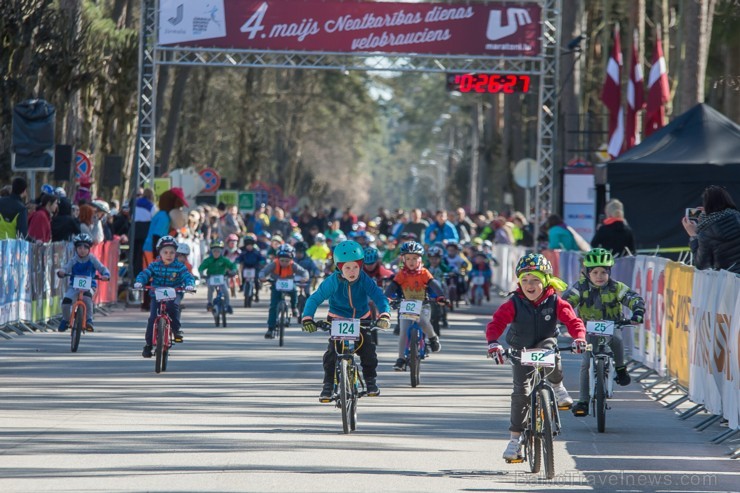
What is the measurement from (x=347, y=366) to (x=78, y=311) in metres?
8.10

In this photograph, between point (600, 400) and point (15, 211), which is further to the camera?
point (15, 211)

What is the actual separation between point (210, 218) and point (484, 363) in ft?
82.0

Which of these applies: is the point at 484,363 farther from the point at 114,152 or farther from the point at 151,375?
the point at 114,152

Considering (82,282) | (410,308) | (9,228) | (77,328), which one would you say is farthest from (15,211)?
(410,308)

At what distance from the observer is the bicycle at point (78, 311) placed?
68.0 feet

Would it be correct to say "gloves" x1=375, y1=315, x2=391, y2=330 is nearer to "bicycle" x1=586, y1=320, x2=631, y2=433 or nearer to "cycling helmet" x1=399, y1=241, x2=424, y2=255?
"bicycle" x1=586, y1=320, x2=631, y2=433

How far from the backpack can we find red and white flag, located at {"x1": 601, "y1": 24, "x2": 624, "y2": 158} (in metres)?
14.8

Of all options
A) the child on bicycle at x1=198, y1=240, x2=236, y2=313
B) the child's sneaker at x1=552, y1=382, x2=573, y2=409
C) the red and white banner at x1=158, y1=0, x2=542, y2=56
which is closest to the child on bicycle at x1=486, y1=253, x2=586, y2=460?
the child's sneaker at x1=552, y1=382, x2=573, y2=409

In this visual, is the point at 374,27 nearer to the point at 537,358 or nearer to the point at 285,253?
the point at 285,253

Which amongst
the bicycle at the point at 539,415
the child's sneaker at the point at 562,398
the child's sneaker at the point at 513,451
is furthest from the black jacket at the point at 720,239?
the child's sneaker at the point at 513,451

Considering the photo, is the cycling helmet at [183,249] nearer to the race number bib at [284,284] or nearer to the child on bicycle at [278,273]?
the child on bicycle at [278,273]

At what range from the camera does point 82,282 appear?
20.9m

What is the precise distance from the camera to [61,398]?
15.3 m

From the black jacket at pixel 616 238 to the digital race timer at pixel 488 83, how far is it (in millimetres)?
11688
